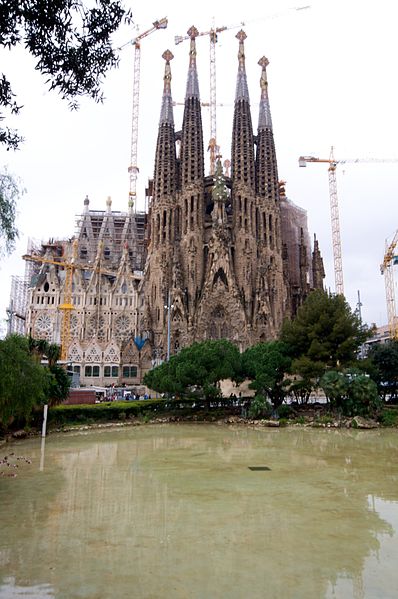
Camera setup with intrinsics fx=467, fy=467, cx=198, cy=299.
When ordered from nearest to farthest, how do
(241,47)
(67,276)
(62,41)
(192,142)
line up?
1. (62,41)
2. (192,142)
3. (67,276)
4. (241,47)

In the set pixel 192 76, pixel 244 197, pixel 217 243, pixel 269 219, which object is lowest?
pixel 217 243

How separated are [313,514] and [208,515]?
1.94 meters

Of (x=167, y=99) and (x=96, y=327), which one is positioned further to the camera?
(x=96, y=327)

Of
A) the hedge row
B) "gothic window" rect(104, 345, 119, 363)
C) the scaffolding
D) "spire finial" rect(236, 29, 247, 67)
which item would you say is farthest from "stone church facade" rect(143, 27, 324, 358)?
the hedge row

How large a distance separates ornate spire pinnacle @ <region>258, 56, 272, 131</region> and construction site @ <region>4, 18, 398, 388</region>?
136mm

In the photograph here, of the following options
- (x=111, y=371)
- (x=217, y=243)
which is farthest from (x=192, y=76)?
(x=111, y=371)

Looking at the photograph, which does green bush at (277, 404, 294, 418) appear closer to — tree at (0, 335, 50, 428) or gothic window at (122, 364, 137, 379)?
tree at (0, 335, 50, 428)

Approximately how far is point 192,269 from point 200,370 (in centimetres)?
2536

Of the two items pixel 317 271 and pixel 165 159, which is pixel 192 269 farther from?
pixel 317 271

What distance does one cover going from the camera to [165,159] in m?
57.6

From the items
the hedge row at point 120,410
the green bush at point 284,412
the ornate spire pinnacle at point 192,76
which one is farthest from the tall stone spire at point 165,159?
the green bush at point 284,412

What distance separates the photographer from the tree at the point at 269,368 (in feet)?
93.8

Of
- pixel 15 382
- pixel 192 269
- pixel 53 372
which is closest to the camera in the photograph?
pixel 15 382

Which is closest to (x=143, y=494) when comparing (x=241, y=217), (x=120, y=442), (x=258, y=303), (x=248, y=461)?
(x=248, y=461)
